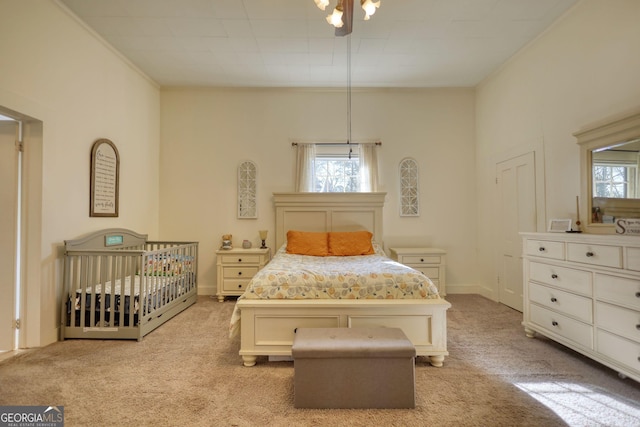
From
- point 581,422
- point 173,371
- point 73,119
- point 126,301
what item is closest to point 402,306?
point 581,422

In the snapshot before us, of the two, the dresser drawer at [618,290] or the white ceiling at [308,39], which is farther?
the white ceiling at [308,39]

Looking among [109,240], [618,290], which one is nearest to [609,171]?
[618,290]

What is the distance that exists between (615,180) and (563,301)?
1101mm

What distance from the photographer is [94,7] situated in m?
2.85

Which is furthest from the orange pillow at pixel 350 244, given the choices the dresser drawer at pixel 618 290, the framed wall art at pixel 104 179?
the framed wall art at pixel 104 179

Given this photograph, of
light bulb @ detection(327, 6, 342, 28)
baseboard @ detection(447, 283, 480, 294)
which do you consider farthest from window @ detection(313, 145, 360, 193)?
light bulb @ detection(327, 6, 342, 28)

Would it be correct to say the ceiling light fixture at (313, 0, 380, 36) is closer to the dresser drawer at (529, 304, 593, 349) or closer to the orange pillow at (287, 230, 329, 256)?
the orange pillow at (287, 230, 329, 256)

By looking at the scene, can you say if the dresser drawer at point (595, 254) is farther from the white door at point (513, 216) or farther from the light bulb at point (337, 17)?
the light bulb at point (337, 17)

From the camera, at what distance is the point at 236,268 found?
13.6 feet

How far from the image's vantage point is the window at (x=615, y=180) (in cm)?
233

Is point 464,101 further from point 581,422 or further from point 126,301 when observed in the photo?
point 126,301

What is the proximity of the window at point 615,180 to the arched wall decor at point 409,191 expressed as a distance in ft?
7.24

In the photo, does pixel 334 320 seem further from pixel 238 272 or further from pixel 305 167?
pixel 305 167

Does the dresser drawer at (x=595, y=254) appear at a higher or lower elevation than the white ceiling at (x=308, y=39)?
lower
